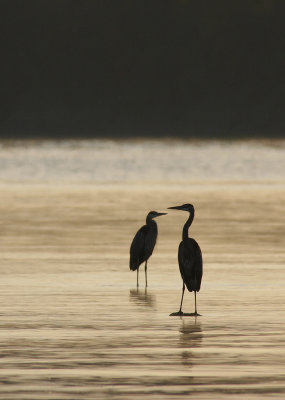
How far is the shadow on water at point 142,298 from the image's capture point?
1841 cm

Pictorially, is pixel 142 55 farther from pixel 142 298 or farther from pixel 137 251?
pixel 142 298

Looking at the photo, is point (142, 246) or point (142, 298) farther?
point (142, 246)

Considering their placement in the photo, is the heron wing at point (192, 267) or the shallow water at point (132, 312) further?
the heron wing at point (192, 267)

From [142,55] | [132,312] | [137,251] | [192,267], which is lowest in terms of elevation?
[132,312]

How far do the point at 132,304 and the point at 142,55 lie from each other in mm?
155660

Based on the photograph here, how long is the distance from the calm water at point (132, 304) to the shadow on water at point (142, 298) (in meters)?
0.01

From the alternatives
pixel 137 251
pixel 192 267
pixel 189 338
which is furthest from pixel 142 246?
pixel 189 338

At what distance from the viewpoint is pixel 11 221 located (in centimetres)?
3162

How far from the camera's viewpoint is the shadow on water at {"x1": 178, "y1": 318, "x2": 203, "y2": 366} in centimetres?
1441

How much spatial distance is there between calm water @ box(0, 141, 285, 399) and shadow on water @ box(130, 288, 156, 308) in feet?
0.04

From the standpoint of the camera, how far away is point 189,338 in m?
15.6

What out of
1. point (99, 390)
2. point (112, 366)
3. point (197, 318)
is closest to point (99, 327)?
point (197, 318)

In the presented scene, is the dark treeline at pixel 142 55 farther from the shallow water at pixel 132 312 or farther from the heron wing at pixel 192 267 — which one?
the heron wing at pixel 192 267

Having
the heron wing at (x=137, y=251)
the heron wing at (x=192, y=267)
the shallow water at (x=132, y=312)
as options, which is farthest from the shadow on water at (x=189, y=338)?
the heron wing at (x=137, y=251)
